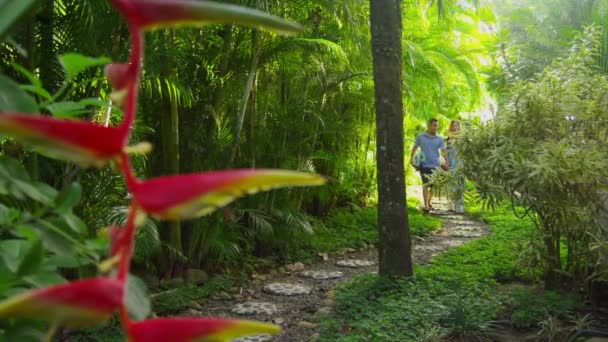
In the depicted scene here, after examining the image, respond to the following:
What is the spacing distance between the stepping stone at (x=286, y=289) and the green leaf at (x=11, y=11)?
4.20m

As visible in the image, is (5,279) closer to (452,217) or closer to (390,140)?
→ (390,140)

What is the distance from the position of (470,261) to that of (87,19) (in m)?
3.75

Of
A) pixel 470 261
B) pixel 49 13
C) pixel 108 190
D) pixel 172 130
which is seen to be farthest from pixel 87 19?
pixel 470 261

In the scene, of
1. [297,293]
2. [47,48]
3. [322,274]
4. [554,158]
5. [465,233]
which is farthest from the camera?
[465,233]

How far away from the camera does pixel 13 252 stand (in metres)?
0.42

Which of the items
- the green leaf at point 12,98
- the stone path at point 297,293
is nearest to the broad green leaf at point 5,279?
the green leaf at point 12,98

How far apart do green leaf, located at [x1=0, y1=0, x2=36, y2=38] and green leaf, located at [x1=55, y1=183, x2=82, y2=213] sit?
5.1 inches

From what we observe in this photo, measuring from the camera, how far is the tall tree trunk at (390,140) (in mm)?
4031

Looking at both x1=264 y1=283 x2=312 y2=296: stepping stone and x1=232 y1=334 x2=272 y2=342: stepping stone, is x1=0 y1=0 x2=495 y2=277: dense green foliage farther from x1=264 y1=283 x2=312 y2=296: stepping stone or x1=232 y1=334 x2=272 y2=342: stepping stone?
x1=232 y1=334 x2=272 y2=342: stepping stone

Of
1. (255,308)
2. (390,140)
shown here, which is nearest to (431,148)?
(390,140)

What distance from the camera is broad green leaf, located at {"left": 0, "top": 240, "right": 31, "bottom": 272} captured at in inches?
14.9

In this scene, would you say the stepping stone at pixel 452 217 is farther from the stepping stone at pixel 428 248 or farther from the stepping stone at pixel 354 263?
the stepping stone at pixel 354 263

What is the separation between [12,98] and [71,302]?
0.68ft

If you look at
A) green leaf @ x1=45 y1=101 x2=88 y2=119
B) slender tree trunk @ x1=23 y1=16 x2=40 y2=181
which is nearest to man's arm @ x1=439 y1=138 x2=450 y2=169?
slender tree trunk @ x1=23 y1=16 x2=40 y2=181
